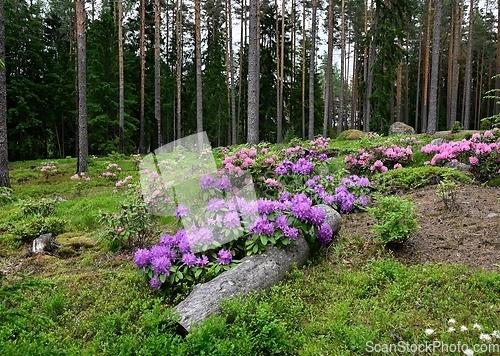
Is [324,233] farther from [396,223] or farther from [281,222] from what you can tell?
[396,223]

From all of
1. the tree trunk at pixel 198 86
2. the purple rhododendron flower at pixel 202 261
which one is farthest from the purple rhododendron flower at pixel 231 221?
the tree trunk at pixel 198 86

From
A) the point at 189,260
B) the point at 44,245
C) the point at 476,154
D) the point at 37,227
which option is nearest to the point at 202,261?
the point at 189,260

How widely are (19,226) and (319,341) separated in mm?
5452

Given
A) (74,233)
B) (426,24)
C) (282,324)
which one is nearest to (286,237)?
(282,324)

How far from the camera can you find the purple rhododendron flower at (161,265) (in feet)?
11.2

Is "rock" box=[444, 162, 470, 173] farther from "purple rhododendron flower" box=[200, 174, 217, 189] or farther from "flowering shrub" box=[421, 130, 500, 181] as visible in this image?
"purple rhododendron flower" box=[200, 174, 217, 189]

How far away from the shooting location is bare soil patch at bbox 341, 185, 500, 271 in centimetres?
380

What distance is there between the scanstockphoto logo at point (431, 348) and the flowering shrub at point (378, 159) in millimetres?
5212

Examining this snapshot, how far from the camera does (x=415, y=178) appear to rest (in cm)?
679

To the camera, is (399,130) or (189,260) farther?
(399,130)

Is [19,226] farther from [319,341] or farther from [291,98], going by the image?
[291,98]

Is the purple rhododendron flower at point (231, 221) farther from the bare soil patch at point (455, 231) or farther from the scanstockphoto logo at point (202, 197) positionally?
the bare soil patch at point (455, 231)

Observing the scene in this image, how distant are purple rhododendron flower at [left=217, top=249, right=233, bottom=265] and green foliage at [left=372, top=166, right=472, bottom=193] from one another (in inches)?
158

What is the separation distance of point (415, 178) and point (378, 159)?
4.52 feet
